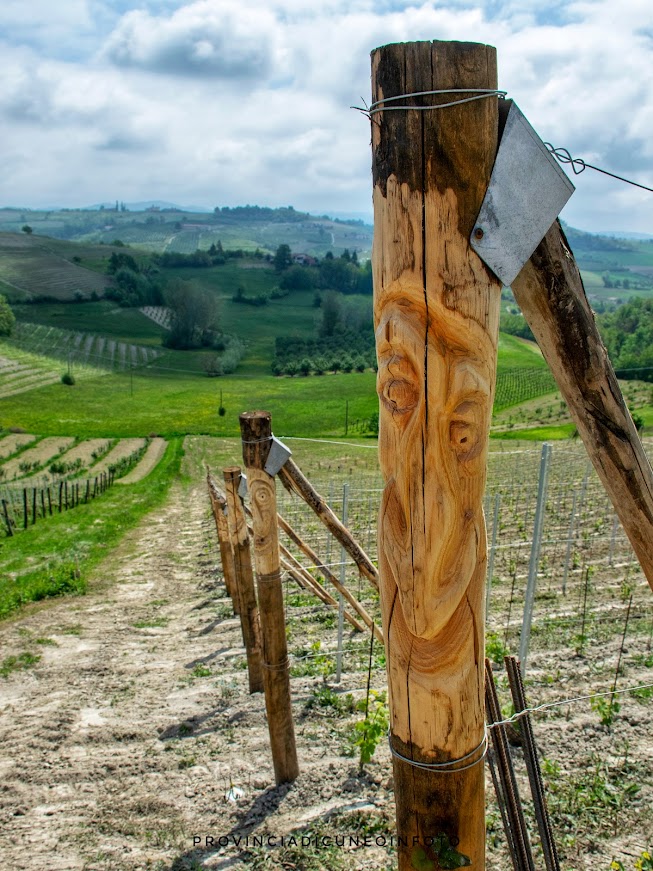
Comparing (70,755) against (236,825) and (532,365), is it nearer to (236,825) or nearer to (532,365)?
(236,825)

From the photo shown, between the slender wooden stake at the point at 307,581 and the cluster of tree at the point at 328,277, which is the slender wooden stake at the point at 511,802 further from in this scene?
the cluster of tree at the point at 328,277

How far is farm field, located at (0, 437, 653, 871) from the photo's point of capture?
376 cm

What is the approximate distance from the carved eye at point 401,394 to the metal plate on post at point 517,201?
364mm

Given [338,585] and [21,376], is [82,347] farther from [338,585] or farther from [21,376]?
[338,585]

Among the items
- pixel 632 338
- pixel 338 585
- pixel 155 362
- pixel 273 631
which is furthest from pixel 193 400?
pixel 273 631

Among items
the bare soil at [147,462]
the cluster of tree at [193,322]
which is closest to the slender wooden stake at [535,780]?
the bare soil at [147,462]

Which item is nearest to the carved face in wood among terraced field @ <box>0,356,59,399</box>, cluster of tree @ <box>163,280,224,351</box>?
terraced field @ <box>0,356,59,399</box>

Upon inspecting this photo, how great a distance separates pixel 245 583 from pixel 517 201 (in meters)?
4.99

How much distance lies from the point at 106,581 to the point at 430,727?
9.29 meters

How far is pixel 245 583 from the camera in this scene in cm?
612

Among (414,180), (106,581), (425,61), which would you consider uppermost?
(425,61)

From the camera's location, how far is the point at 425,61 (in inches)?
64.3

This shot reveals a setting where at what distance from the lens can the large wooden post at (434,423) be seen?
1.66 m

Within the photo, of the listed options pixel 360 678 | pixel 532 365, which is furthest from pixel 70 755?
pixel 532 365
